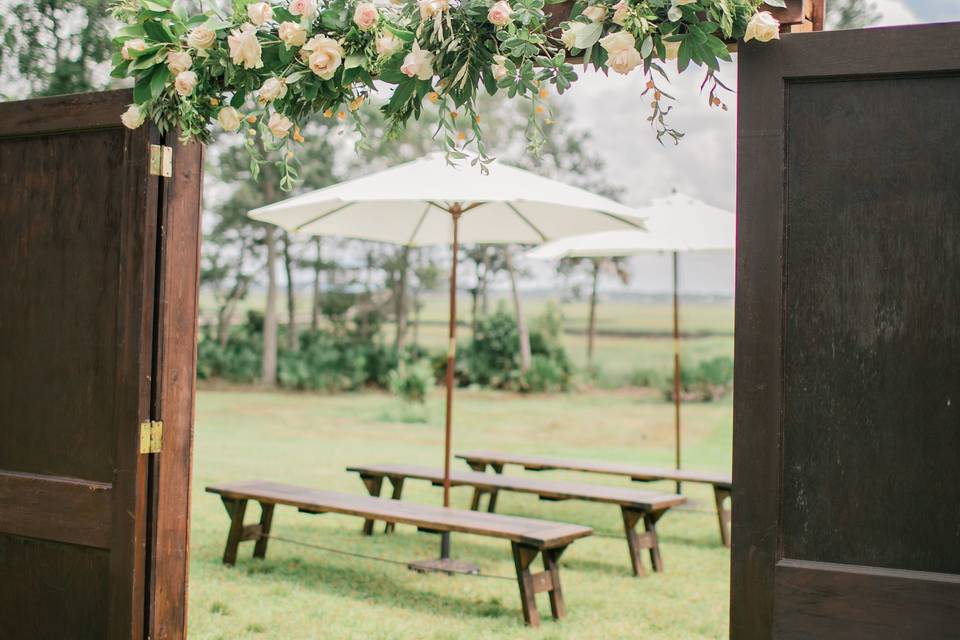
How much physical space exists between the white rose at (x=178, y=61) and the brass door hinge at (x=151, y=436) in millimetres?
1201

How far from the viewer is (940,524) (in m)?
2.47

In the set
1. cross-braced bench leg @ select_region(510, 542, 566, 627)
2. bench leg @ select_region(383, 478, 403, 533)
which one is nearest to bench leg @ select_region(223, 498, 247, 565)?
bench leg @ select_region(383, 478, 403, 533)

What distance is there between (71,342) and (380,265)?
16.3 meters

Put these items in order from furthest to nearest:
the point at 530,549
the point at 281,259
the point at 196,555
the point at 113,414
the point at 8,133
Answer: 1. the point at 281,259
2. the point at 196,555
3. the point at 530,549
4. the point at 8,133
5. the point at 113,414

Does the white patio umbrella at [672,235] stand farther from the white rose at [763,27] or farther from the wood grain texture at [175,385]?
the white rose at [763,27]

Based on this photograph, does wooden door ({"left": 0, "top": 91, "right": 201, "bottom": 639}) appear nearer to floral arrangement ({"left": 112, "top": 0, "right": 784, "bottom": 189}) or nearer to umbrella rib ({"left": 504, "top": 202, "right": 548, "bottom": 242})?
floral arrangement ({"left": 112, "top": 0, "right": 784, "bottom": 189})

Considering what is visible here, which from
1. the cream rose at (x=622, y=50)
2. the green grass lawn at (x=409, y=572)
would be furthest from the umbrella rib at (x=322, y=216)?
the cream rose at (x=622, y=50)

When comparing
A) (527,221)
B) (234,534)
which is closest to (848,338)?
(527,221)

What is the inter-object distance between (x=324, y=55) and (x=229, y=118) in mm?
496

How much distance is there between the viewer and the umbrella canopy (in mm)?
5570

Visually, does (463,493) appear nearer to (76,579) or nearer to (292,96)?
(76,579)

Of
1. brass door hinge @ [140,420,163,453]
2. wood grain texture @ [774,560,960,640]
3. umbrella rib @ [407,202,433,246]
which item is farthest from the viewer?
umbrella rib @ [407,202,433,246]

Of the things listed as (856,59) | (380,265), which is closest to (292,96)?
(856,59)

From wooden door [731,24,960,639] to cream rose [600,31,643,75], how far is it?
31cm
